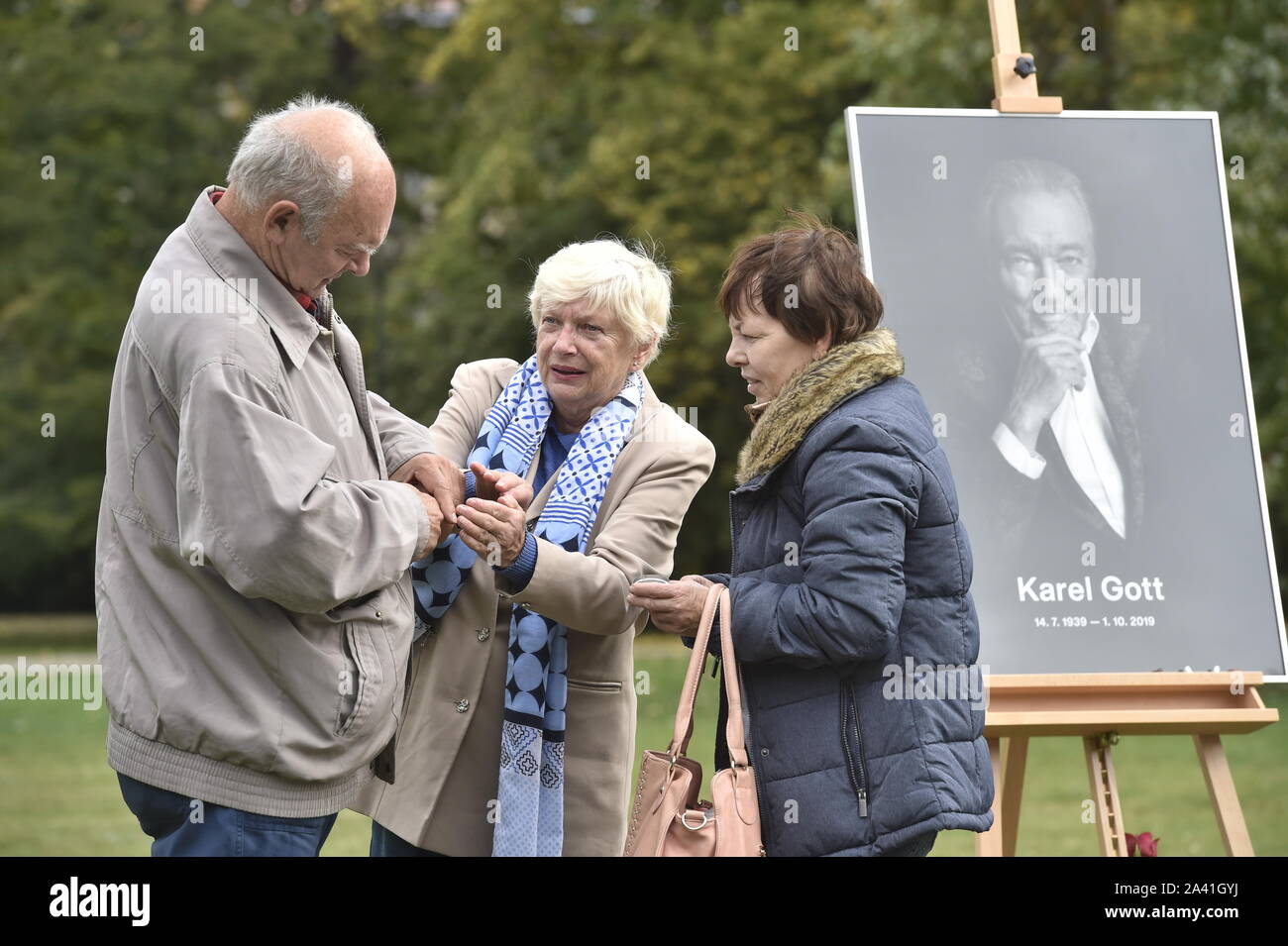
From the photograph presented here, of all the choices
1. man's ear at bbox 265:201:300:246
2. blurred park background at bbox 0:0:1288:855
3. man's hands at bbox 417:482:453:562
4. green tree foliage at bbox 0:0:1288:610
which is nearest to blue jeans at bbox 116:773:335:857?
man's hands at bbox 417:482:453:562

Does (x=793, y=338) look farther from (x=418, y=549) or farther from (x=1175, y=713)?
(x=1175, y=713)

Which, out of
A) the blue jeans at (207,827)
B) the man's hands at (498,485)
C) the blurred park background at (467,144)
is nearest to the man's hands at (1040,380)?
the man's hands at (498,485)

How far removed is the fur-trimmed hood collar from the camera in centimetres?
319

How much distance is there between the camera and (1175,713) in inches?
174

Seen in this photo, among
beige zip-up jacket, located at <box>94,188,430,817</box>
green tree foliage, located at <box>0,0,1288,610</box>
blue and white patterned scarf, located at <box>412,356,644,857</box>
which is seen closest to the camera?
beige zip-up jacket, located at <box>94,188,430,817</box>

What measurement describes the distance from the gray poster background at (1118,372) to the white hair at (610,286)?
1282 millimetres

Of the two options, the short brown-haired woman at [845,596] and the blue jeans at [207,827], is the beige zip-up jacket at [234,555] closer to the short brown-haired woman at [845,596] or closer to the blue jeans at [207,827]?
the blue jeans at [207,827]

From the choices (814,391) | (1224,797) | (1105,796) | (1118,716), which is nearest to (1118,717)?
(1118,716)

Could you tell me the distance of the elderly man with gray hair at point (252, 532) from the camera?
2.71m

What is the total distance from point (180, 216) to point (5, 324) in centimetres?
296

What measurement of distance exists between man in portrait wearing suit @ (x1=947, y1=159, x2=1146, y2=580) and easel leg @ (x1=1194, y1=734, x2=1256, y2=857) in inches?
25.4

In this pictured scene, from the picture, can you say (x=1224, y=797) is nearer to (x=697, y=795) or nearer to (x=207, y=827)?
(x=697, y=795)

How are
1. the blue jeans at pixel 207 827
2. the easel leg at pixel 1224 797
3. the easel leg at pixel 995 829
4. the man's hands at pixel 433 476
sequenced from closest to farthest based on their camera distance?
the blue jeans at pixel 207 827
the man's hands at pixel 433 476
the easel leg at pixel 995 829
the easel leg at pixel 1224 797

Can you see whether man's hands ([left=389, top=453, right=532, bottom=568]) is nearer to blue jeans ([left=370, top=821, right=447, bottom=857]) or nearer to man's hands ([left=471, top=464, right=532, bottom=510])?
man's hands ([left=471, top=464, right=532, bottom=510])
